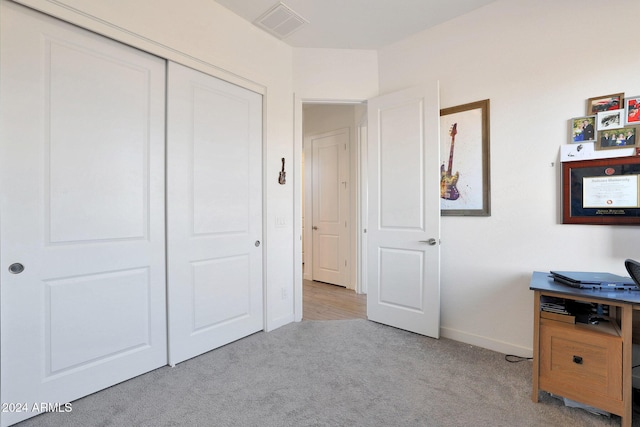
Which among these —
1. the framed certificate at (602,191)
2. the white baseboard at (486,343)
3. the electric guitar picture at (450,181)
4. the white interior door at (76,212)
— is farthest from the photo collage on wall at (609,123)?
the white interior door at (76,212)

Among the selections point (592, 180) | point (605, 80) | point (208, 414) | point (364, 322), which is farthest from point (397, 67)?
point (208, 414)

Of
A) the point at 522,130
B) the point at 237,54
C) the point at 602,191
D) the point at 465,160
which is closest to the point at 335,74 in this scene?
the point at 237,54

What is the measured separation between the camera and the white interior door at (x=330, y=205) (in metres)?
4.41

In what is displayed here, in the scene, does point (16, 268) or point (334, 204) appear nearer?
point (16, 268)

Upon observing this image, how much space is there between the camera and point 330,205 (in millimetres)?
4602

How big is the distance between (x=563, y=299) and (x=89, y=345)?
2.84m

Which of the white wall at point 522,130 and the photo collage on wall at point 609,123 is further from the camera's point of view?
the white wall at point 522,130

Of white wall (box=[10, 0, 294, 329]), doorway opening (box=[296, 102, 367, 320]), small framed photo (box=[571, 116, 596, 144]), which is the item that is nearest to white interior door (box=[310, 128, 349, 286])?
doorway opening (box=[296, 102, 367, 320])

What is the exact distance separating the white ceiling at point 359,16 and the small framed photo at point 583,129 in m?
1.19

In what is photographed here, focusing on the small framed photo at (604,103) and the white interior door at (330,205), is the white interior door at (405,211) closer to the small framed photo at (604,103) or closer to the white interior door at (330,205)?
the small framed photo at (604,103)

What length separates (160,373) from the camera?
2.05 meters

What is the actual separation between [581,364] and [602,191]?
1.09m

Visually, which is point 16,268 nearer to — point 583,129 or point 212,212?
point 212,212

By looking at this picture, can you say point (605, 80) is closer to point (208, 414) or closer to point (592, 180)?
point (592, 180)
